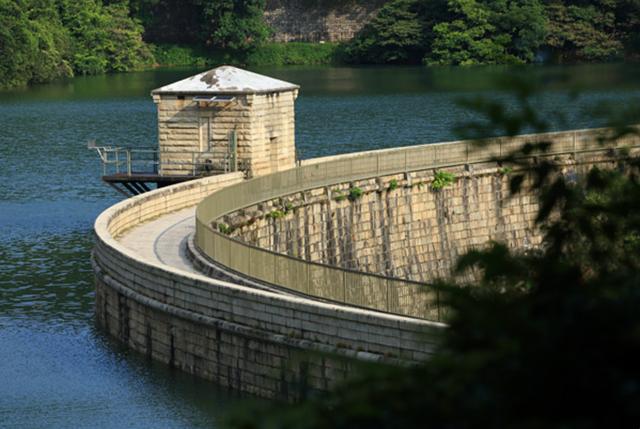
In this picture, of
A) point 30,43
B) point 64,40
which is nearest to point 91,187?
point 30,43

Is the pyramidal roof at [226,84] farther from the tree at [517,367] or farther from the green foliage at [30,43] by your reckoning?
the green foliage at [30,43]

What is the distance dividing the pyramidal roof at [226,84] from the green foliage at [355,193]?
3570 millimetres

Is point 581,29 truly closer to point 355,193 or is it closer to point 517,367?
point 355,193

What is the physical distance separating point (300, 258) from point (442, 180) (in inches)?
309

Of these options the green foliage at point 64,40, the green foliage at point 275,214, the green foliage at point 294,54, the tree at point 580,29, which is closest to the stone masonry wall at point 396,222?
the green foliage at point 275,214

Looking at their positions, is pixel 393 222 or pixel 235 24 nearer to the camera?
pixel 393 222

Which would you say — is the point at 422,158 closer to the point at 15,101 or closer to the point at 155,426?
the point at 155,426

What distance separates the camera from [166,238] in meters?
36.6

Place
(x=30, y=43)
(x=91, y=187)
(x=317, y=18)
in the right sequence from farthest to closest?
(x=317, y=18), (x=30, y=43), (x=91, y=187)

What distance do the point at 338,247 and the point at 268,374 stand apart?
1443cm

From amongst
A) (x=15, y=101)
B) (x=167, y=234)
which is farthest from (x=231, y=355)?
(x=15, y=101)

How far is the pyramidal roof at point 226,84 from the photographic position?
43.6 meters

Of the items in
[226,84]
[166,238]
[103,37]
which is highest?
[226,84]

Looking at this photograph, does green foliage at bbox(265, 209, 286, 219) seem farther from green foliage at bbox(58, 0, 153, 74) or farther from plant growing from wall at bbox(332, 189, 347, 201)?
green foliage at bbox(58, 0, 153, 74)
